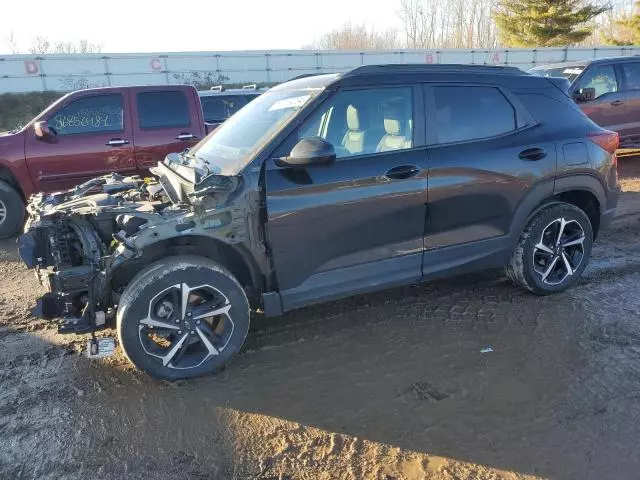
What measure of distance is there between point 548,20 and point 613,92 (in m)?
32.5

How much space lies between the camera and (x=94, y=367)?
3.52m

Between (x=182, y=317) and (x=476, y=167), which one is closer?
(x=182, y=317)

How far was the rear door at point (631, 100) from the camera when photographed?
31.1ft

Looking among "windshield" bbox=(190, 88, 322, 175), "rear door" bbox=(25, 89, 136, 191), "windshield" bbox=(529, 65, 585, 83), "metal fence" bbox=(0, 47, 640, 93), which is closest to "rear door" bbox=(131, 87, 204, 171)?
"rear door" bbox=(25, 89, 136, 191)

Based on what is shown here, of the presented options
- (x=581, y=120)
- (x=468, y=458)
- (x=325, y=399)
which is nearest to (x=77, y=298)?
(x=325, y=399)

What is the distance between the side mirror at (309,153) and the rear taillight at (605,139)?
245 cm

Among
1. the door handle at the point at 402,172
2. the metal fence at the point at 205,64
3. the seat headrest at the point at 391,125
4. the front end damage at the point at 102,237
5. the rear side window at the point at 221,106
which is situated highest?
the metal fence at the point at 205,64

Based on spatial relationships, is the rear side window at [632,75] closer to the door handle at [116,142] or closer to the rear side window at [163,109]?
the rear side window at [163,109]

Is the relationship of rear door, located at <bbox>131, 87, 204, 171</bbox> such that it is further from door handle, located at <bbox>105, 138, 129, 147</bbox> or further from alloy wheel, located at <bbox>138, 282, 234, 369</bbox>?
alloy wheel, located at <bbox>138, 282, 234, 369</bbox>

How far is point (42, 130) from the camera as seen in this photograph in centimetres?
669

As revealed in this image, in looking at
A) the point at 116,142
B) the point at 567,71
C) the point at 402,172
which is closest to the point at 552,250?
the point at 402,172

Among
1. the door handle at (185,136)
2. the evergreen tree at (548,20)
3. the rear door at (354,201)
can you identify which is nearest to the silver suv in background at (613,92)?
the door handle at (185,136)

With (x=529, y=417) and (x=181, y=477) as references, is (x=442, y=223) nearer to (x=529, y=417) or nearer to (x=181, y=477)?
(x=529, y=417)

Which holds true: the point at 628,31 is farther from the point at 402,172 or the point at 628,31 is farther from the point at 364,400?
the point at 364,400
